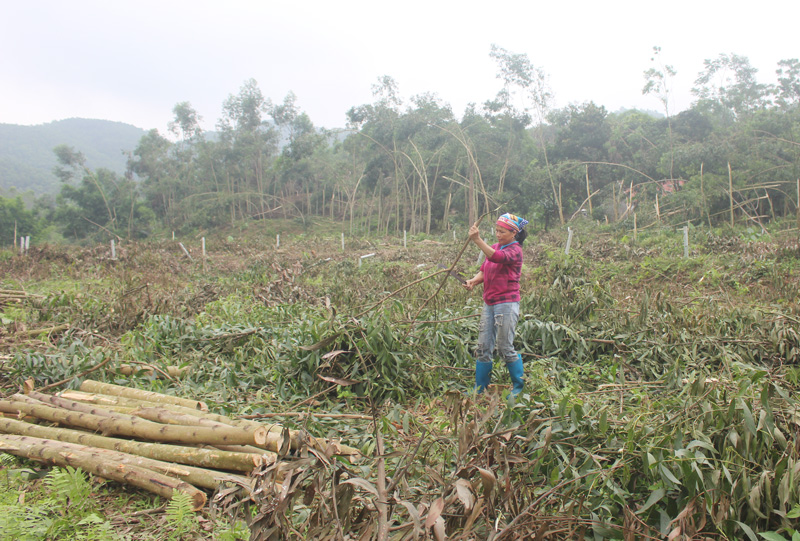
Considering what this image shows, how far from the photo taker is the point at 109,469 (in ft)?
7.96

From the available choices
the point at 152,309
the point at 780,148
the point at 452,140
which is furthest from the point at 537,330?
the point at 452,140

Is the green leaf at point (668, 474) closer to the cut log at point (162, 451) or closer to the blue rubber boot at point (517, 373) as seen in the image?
the blue rubber boot at point (517, 373)

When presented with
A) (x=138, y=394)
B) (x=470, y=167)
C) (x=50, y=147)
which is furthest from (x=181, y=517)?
(x=50, y=147)

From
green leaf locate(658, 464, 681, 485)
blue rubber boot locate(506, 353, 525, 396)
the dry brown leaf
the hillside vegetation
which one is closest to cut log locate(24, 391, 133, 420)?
the hillside vegetation

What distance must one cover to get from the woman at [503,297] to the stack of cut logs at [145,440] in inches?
54.5

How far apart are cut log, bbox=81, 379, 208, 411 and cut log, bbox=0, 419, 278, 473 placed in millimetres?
432

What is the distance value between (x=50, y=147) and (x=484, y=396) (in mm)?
95444

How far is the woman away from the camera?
11.0 feet

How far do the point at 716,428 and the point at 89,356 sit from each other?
459 cm

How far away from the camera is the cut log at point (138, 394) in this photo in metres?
3.07

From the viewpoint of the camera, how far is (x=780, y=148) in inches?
614

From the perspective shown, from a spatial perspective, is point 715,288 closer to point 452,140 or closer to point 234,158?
point 452,140

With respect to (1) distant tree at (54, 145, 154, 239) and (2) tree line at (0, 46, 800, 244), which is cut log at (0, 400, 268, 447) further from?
(1) distant tree at (54, 145, 154, 239)

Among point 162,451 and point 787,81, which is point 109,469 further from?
point 787,81
